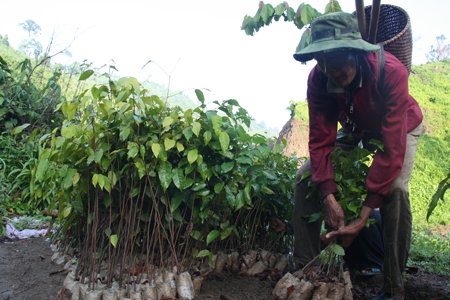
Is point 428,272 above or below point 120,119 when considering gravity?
below

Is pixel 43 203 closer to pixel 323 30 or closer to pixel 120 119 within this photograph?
pixel 120 119

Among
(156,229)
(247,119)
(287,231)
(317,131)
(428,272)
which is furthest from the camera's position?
(428,272)

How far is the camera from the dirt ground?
200cm

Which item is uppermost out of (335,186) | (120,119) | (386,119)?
(386,119)

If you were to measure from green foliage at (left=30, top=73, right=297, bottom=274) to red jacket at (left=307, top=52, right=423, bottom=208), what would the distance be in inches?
16.5

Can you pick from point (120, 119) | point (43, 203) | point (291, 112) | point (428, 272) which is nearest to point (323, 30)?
point (120, 119)

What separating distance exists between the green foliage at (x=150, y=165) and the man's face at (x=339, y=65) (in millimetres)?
583

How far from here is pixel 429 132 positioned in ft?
30.8

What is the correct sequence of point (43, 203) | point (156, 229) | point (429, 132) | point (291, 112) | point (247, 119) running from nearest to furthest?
point (156, 229) < point (247, 119) < point (43, 203) < point (429, 132) < point (291, 112)

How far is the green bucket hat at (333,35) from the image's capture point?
69.2 inches

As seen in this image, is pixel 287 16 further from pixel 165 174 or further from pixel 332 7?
pixel 165 174

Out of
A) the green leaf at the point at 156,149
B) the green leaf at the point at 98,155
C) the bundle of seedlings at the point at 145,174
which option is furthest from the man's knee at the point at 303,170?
the green leaf at the point at 98,155

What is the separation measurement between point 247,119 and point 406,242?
4.28ft

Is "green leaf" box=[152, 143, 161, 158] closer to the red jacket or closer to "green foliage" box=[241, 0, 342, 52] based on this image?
the red jacket
